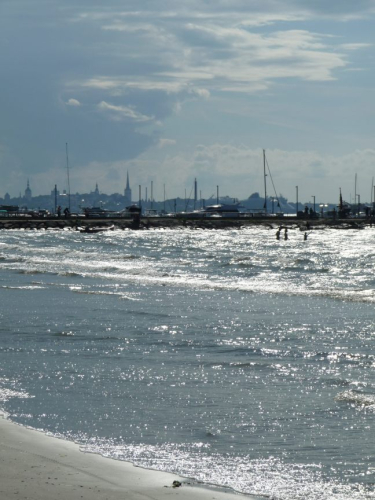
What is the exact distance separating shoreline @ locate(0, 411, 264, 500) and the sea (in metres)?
0.29

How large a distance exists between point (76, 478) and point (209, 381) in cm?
537

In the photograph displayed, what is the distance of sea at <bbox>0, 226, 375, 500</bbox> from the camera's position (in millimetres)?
9297

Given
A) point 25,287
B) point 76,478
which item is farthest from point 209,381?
point 25,287

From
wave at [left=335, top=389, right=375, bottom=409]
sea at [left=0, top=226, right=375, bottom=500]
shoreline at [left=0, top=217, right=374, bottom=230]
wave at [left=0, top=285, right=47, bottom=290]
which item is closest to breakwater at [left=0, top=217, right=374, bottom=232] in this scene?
shoreline at [left=0, top=217, right=374, bottom=230]

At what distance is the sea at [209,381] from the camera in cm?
930

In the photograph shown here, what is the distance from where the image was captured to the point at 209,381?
13.5m

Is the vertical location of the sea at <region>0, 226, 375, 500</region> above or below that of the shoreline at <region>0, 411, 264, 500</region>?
below

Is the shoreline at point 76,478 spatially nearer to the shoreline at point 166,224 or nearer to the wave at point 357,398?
the wave at point 357,398

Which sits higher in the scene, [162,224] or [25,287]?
[162,224]

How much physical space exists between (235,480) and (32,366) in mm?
7060

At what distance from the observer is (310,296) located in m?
29.4

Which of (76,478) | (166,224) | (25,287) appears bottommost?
(25,287)

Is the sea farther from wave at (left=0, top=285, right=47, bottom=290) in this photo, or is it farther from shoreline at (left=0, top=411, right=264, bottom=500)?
wave at (left=0, top=285, right=47, bottom=290)

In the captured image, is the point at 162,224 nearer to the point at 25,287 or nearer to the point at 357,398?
the point at 25,287
